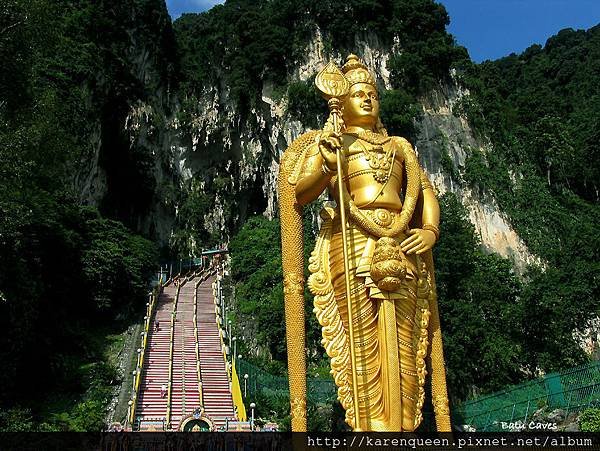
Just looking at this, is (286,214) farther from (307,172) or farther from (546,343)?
(546,343)

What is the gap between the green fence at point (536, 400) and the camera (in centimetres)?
862

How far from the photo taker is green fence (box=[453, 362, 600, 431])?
8617 millimetres

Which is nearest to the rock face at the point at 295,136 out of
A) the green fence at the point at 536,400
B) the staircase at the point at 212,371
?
the staircase at the point at 212,371

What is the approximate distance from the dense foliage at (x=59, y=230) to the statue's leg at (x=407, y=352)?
18.0 ft

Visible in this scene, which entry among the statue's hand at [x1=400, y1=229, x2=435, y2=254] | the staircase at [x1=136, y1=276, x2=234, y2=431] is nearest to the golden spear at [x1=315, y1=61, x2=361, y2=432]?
the statue's hand at [x1=400, y1=229, x2=435, y2=254]

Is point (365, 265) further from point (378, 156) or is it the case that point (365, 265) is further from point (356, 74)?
point (356, 74)

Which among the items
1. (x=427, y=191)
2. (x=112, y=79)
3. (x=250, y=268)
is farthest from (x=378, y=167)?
(x=112, y=79)

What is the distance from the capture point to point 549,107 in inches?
1032

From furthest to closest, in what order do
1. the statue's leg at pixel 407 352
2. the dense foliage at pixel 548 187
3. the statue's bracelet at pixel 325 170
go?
the dense foliage at pixel 548 187 < the statue's bracelet at pixel 325 170 < the statue's leg at pixel 407 352

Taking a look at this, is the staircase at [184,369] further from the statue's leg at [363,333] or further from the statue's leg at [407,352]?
the statue's leg at [407,352]

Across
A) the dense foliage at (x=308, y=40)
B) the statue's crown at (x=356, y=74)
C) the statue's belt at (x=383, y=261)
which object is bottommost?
the statue's belt at (x=383, y=261)

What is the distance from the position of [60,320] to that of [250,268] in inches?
295

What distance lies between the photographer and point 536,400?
30.9 feet

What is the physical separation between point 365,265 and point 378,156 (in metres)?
1.13
